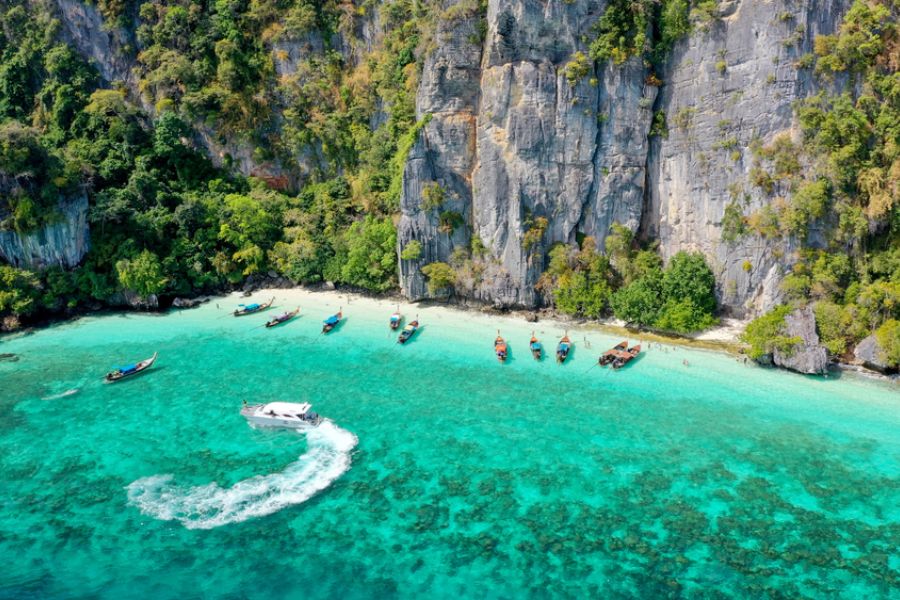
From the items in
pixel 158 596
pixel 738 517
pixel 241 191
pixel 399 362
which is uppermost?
pixel 241 191

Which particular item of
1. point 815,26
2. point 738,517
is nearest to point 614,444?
point 738,517

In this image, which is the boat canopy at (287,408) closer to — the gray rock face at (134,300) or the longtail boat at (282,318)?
the longtail boat at (282,318)

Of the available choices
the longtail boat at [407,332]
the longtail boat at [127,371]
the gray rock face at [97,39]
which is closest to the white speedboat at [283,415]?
the longtail boat at [127,371]

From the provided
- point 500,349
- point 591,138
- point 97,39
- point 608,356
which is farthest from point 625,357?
point 97,39

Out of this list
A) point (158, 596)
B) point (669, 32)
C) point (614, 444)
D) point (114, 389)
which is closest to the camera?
point (158, 596)

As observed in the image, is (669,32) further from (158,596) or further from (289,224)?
(158,596)

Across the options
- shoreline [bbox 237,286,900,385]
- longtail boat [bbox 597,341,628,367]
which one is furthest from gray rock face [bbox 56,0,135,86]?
longtail boat [bbox 597,341,628,367]

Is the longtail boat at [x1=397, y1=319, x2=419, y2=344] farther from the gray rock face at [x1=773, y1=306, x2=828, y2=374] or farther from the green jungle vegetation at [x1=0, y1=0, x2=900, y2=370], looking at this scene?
the gray rock face at [x1=773, y1=306, x2=828, y2=374]

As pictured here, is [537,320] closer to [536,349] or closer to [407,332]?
[536,349]
